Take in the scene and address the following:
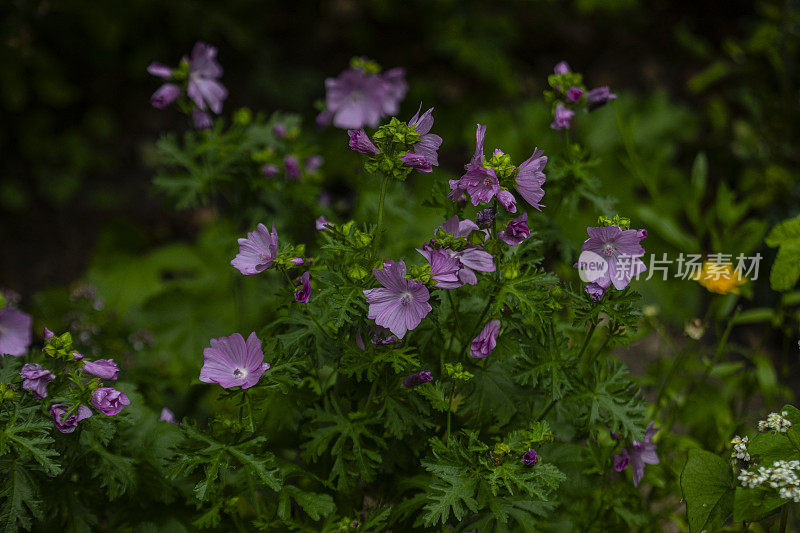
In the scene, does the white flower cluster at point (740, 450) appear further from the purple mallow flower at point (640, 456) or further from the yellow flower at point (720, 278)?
the yellow flower at point (720, 278)

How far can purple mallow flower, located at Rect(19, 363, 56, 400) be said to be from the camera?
1.34 meters

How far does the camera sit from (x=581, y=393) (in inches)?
57.6

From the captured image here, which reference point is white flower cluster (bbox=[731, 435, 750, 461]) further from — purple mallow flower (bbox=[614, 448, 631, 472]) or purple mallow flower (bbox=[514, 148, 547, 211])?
purple mallow flower (bbox=[514, 148, 547, 211])

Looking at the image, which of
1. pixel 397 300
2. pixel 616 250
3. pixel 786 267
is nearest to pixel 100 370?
pixel 397 300

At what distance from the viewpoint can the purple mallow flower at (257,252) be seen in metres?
1.33

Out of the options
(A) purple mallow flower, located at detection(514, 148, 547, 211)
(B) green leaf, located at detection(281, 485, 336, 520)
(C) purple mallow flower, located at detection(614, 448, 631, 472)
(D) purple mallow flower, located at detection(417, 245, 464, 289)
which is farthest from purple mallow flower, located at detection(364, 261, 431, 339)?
(C) purple mallow flower, located at detection(614, 448, 631, 472)

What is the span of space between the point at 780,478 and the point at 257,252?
44.1 inches

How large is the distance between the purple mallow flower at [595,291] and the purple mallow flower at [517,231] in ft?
0.55

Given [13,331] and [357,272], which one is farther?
[13,331]

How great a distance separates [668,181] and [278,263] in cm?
253

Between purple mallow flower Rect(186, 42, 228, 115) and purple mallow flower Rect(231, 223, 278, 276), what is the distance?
2.67 feet

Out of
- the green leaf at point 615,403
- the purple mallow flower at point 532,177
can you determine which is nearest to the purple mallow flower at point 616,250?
the purple mallow flower at point 532,177

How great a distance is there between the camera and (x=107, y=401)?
1342mm

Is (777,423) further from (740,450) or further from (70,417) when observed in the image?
(70,417)
